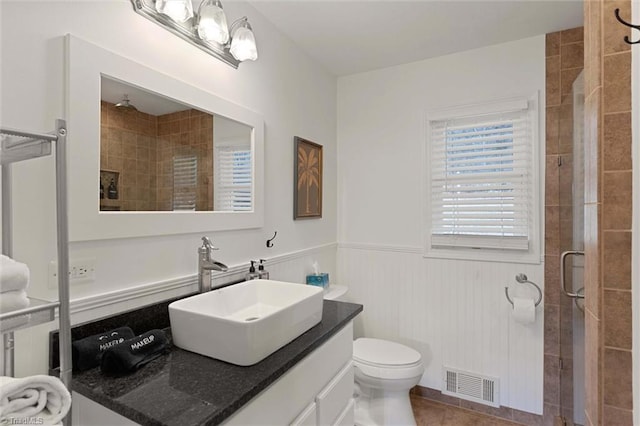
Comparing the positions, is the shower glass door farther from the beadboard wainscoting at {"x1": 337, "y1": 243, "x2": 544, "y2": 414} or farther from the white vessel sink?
the white vessel sink

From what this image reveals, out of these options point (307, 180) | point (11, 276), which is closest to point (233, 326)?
point (11, 276)

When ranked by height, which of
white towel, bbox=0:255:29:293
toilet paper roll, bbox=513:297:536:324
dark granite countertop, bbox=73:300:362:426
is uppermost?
white towel, bbox=0:255:29:293

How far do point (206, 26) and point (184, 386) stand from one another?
4.42 feet

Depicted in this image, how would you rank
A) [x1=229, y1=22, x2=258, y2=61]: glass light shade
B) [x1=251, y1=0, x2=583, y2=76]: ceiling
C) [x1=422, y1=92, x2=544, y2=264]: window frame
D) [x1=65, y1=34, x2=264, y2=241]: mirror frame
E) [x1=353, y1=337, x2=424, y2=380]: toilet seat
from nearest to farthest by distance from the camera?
1. [x1=65, y1=34, x2=264, y2=241]: mirror frame
2. [x1=229, y1=22, x2=258, y2=61]: glass light shade
3. [x1=251, y1=0, x2=583, y2=76]: ceiling
4. [x1=353, y1=337, x2=424, y2=380]: toilet seat
5. [x1=422, y1=92, x2=544, y2=264]: window frame

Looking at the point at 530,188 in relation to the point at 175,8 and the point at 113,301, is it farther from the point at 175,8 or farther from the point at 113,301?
the point at 113,301

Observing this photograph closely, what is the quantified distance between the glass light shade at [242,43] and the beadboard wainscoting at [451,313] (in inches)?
65.3

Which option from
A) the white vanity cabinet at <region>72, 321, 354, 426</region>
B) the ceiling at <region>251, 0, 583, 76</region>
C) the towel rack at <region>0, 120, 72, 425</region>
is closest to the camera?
the towel rack at <region>0, 120, 72, 425</region>

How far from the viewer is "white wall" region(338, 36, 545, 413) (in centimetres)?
215

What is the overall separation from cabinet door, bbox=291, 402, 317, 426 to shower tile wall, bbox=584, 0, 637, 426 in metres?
0.96

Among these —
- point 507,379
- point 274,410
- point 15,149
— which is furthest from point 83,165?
point 507,379

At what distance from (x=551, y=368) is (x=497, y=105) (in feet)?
5.60

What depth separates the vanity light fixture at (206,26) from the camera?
4.10ft

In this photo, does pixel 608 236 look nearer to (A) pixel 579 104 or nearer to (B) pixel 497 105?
(A) pixel 579 104

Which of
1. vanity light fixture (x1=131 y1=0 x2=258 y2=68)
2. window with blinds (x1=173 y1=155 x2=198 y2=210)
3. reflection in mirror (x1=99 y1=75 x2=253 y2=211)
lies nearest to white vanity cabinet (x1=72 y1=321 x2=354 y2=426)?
reflection in mirror (x1=99 y1=75 x2=253 y2=211)
